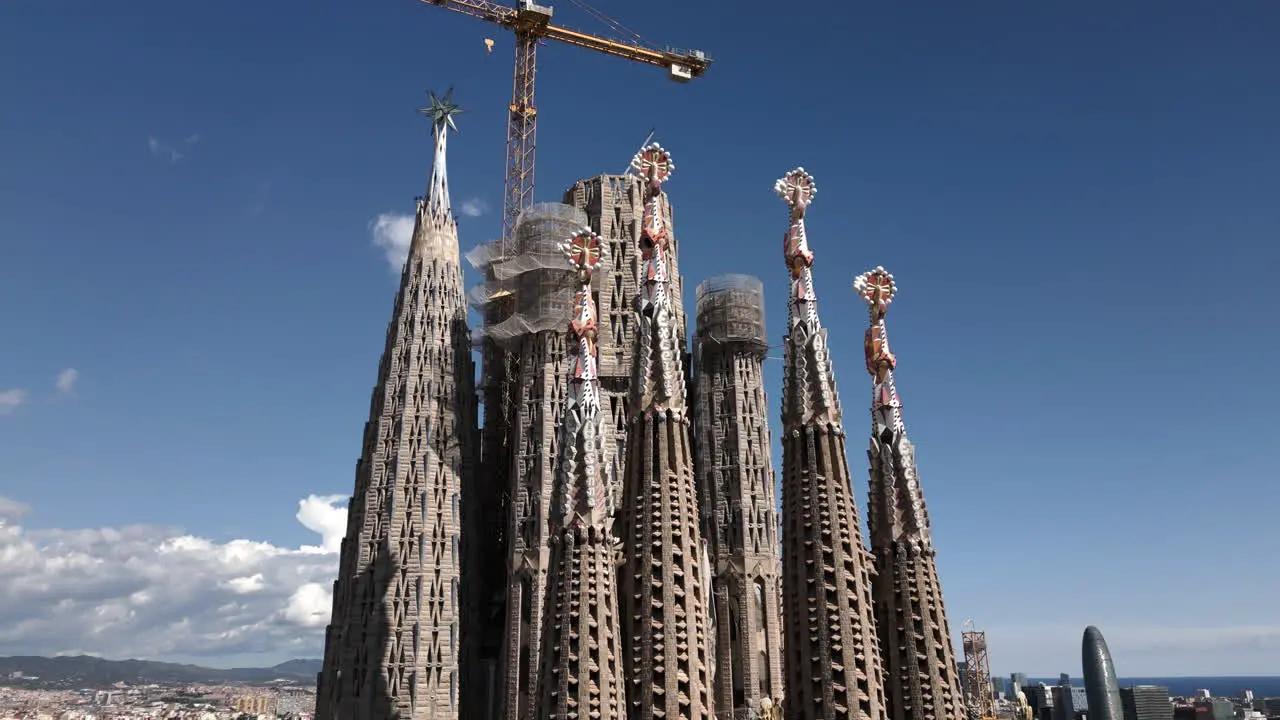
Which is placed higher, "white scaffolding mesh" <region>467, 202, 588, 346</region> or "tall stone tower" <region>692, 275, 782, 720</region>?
"white scaffolding mesh" <region>467, 202, 588, 346</region>

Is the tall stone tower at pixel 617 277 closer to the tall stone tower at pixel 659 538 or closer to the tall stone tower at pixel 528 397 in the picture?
the tall stone tower at pixel 528 397

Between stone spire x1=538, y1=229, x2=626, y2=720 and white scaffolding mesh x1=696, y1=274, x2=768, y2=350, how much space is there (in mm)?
25415

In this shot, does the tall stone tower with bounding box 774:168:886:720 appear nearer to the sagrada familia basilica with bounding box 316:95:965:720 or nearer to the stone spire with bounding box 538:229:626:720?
the sagrada familia basilica with bounding box 316:95:965:720

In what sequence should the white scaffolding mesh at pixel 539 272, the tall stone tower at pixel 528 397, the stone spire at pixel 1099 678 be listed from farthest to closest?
1. the stone spire at pixel 1099 678
2. the white scaffolding mesh at pixel 539 272
3. the tall stone tower at pixel 528 397

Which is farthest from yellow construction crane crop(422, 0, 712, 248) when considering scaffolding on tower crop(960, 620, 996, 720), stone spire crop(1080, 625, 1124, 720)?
stone spire crop(1080, 625, 1124, 720)

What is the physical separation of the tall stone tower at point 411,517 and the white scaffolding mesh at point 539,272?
363 centimetres

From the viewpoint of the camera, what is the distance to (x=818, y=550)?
24281 millimetres

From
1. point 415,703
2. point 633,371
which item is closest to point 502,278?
point 415,703

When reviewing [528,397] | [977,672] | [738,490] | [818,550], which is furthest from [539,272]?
[977,672]

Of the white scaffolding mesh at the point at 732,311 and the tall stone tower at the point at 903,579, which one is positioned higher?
the white scaffolding mesh at the point at 732,311

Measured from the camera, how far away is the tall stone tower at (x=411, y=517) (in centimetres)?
4534

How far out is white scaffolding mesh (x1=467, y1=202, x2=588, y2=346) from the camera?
50.9m

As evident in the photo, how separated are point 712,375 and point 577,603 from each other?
2985 cm

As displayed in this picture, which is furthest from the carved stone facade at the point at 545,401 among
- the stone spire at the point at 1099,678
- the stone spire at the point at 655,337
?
the stone spire at the point at 1099,678
